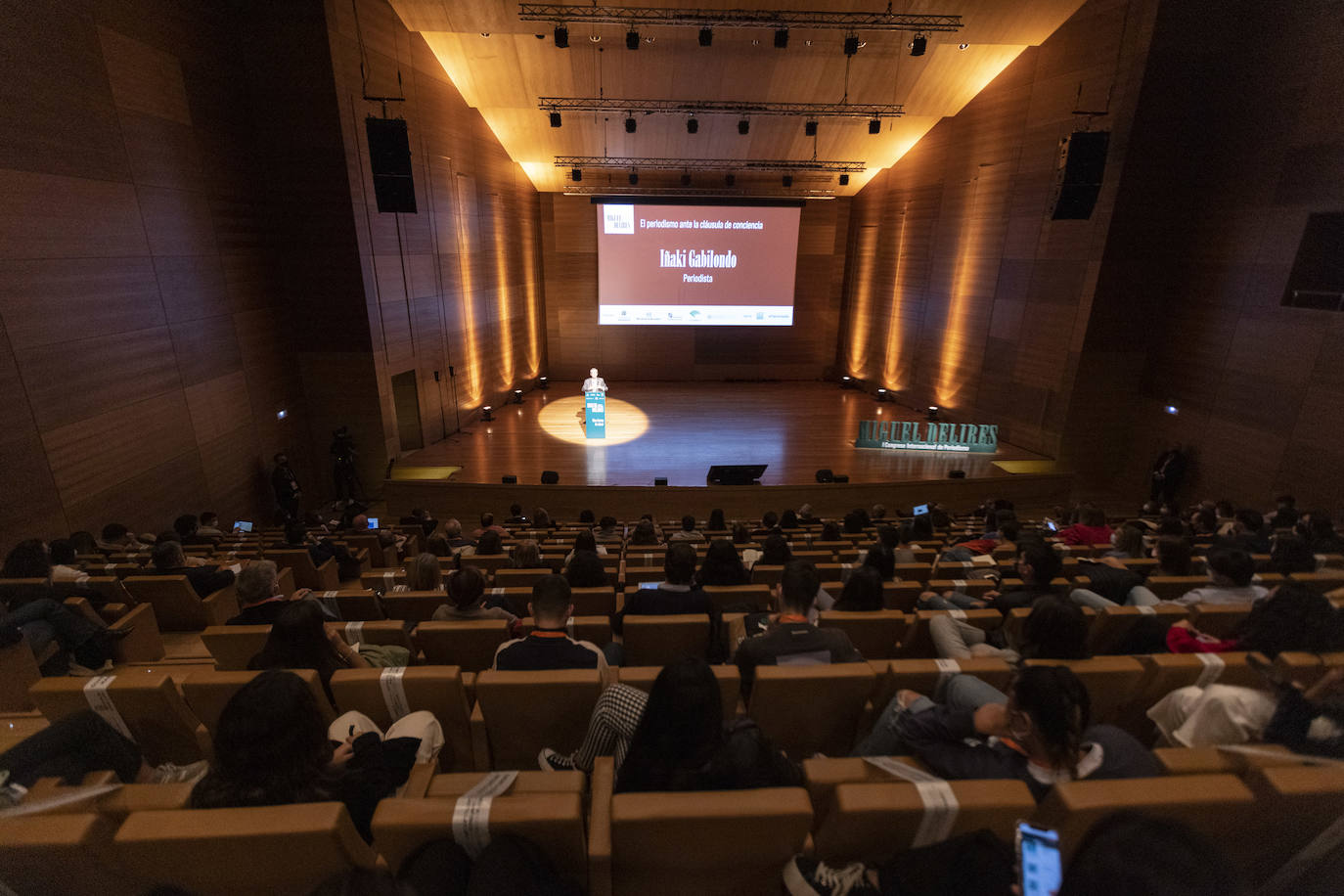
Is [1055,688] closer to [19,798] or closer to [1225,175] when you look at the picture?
[19,798]

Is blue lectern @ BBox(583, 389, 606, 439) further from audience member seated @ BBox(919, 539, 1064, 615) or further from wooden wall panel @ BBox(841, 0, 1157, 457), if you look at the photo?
audience member seated @ BBox(919, 539, 1064, 615)

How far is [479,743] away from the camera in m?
2.05

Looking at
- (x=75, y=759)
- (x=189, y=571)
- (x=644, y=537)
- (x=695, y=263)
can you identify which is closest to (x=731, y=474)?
(x=644, y=537)

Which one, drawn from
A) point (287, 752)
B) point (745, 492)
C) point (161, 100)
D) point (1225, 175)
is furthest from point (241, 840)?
point (1225, 175)

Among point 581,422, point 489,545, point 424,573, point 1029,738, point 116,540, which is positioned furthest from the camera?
point 581,422

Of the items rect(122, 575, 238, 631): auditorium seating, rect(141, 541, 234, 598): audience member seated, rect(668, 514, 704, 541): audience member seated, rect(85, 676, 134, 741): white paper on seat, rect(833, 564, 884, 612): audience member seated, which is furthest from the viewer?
rect(668, 514, 704, 541): audience member seated

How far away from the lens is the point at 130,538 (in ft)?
17.0

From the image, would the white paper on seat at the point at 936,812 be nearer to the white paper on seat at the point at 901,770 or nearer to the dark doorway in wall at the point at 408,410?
the white paper on seat at the point at 901,770

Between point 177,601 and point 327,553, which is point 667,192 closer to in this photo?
point 327,553

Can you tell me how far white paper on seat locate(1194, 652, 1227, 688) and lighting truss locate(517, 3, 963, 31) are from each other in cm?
858

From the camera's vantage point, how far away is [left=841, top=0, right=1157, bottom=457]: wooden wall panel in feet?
27.1

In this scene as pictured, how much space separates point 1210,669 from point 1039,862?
57.5 inches

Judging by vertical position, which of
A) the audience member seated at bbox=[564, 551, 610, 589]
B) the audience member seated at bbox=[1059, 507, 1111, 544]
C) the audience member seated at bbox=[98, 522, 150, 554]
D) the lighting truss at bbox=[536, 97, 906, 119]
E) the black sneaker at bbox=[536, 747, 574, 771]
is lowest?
the audience member seated at bbox=[98, 522, 150, 554]

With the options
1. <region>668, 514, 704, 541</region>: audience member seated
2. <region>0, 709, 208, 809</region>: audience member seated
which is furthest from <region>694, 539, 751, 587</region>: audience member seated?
<region>0, 709, 208, 809</region>: audience member seated
